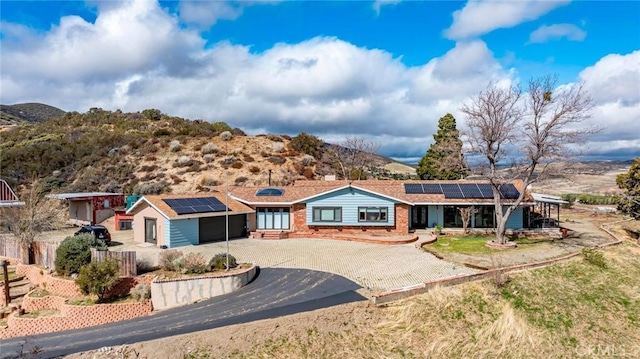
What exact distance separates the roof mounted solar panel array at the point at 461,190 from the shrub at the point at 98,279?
21858 millimetres

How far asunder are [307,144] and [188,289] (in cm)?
4634

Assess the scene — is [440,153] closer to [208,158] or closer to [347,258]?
[347,258]

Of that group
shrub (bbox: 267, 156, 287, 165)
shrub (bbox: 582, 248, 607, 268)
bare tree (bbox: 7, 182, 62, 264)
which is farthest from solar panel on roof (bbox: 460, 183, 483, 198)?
bare tree (bbox: 7, 182, 62, 264)

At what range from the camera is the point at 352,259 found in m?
23.8

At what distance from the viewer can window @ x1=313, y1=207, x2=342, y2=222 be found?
103ft

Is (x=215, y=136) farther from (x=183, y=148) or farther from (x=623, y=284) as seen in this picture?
(x=623, y=284)

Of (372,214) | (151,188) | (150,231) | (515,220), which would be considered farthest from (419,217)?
(151,188)

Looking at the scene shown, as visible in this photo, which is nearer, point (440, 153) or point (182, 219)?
point (182, 219)

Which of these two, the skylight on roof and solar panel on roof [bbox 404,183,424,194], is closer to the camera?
solar panel on roof [bbox 404,183,424,194]

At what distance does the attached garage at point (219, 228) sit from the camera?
2869 centimetres

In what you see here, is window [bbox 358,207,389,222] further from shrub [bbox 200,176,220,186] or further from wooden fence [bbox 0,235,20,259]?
shrub [bbox 200,176,220,186]

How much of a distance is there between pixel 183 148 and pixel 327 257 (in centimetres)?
4103

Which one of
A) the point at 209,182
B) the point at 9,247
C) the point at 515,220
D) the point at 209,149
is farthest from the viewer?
Result: the point at 209,149

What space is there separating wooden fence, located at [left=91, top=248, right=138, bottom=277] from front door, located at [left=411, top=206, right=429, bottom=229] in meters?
20.9
